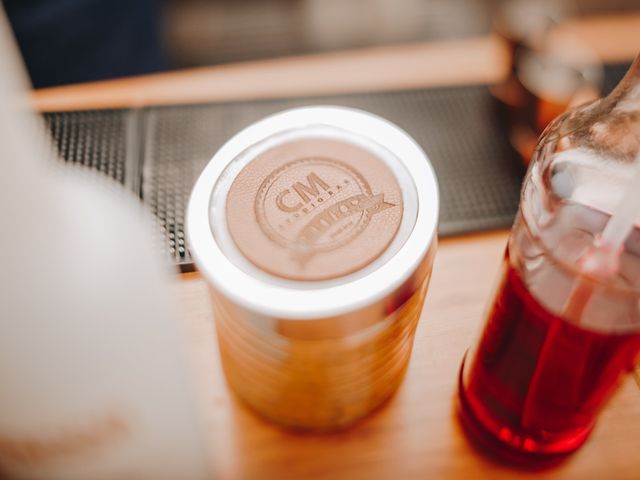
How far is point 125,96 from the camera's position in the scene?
2.18ft

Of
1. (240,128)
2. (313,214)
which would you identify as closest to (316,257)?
(313,214)

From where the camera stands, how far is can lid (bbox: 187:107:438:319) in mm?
345

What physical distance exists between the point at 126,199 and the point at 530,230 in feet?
0.79

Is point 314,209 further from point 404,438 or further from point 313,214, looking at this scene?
point 404,438

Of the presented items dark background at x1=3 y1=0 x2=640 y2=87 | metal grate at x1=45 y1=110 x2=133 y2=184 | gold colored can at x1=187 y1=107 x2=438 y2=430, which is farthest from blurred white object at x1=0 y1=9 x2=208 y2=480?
dark background at x1=3 y1=0 x2=640 y2=87

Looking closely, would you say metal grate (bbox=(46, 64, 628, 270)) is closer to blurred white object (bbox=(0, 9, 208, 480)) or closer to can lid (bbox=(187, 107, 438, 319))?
can lid (bbox=(187, 107, 438, 319))

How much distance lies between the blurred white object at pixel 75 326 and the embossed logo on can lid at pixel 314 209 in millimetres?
107

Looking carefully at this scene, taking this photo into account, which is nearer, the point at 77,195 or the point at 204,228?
the point at 77,195

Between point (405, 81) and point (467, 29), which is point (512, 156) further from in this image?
point (467, 29)

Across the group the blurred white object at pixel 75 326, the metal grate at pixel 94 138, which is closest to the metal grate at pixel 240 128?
the metal grate at pixel 94 138

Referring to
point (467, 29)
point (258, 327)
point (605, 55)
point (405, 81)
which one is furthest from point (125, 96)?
point (467, 29)

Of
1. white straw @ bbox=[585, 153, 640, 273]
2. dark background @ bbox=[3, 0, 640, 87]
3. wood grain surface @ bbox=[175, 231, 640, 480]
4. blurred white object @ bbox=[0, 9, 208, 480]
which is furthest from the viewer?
dark background @ bbox=[3, 0, 640, 87]

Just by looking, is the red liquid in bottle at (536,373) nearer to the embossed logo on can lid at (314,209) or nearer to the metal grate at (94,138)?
the embossed logo on can lid at (314,209)

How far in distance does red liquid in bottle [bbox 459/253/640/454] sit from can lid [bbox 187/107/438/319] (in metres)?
0.08
